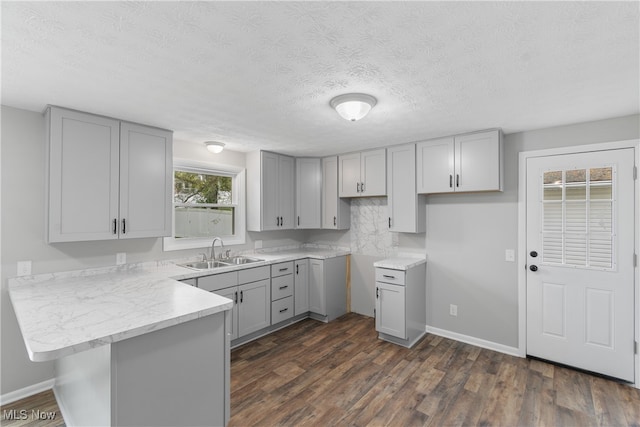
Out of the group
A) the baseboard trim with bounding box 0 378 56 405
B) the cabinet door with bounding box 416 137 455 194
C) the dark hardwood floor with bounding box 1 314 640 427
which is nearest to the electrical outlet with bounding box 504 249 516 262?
the cabinet door with bounding box 416 137 455 194

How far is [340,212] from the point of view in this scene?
4434 mm

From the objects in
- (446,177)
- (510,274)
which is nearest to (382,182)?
(446,177)

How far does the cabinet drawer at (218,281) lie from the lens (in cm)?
299

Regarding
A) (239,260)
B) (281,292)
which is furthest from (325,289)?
(239,260)

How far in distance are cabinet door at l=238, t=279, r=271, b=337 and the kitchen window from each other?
814 millimetres

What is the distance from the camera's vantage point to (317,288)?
4.14 meters

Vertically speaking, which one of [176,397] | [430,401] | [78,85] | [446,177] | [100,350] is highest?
[78,85]

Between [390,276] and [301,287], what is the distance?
126 cm

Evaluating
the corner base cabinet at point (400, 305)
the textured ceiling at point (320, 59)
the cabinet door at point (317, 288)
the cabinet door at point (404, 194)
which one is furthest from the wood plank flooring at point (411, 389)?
the textured ceiling at point (320, 59)

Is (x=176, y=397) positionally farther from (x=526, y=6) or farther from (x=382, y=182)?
(x=382, y=182)

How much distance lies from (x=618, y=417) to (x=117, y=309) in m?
3.53

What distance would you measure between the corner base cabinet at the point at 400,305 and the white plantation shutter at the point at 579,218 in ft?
4.34

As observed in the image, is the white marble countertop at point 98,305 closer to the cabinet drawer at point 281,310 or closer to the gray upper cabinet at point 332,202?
the cabinet drawer at point 281,310

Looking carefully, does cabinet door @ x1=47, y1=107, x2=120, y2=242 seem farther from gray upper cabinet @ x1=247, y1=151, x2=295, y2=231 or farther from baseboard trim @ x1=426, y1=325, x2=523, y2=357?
baseboard trim @ x1=426, y1=325, x2=523, y2=357
